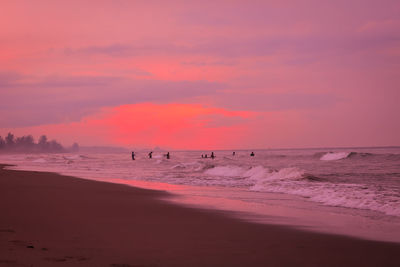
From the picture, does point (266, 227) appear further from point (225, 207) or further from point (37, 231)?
point (37, 231)

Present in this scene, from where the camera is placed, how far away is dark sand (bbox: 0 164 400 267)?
5.85 metres

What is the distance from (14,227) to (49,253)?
8.38 feet

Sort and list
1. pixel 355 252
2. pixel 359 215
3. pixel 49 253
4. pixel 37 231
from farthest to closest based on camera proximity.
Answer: pixel 359 215
pixel 37 231
pixel 355 252
pixel 49 253

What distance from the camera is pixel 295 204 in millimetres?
14016

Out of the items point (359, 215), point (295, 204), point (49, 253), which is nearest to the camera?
point (49, 253)

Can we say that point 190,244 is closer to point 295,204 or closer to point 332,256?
point 332,256

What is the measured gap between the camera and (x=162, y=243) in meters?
6.99

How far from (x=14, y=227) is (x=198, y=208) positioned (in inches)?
232

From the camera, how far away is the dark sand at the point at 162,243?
19.2 ft

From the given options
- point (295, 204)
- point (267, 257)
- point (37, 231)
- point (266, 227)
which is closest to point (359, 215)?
point (295, 204)

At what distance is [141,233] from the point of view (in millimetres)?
7895

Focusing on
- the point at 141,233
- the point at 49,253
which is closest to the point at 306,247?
the point at 141,233

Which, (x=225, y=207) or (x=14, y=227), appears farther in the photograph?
(x=225, y=207)

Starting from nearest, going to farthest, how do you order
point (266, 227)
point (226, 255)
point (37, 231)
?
point (226, 255) < point (37, 231) < point (266, 227)
